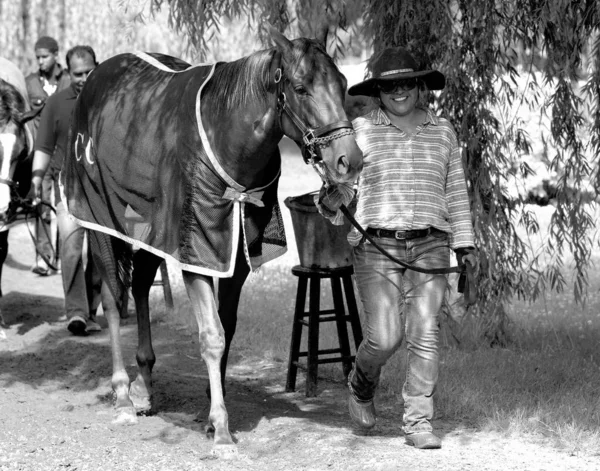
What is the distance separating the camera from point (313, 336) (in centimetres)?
670

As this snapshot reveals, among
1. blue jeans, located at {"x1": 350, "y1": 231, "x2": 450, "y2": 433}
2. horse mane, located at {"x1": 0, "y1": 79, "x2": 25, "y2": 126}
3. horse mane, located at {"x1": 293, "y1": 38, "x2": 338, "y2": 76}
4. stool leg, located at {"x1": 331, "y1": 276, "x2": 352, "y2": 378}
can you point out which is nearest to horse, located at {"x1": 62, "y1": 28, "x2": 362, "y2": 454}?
horse mane, located at {"x1": 293, "y1": 38, "x2": 338, "y2": 76}

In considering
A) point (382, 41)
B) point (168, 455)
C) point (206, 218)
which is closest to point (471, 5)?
point (382, 41)

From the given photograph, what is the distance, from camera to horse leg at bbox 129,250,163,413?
6.48 m

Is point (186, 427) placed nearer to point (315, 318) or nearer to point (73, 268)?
point (315, 318)

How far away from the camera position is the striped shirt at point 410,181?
5.24 meters

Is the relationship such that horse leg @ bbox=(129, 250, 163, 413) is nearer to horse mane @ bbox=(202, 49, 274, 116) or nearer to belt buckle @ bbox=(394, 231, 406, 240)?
horse mane @ bbox=(202, 49, 274, 116)

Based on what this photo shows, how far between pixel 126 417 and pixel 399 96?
8.29 feet

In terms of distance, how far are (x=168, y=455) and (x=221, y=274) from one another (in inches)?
38.0

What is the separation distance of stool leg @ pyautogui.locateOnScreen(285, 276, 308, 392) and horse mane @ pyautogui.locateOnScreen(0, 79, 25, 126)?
3.51m

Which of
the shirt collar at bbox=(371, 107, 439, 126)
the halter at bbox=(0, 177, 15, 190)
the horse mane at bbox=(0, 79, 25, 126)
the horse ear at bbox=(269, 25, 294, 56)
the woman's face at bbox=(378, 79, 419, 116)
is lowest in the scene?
the halter at bbox=(0, 177, 15, 190)

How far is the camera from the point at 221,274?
5.46m

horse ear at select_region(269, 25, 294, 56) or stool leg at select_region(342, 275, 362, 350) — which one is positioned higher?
horse ear at select_region(269, 25, 294, 56)

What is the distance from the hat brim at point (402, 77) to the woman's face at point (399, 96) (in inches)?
2.6

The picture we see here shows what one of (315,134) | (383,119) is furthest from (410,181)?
(315,134)
